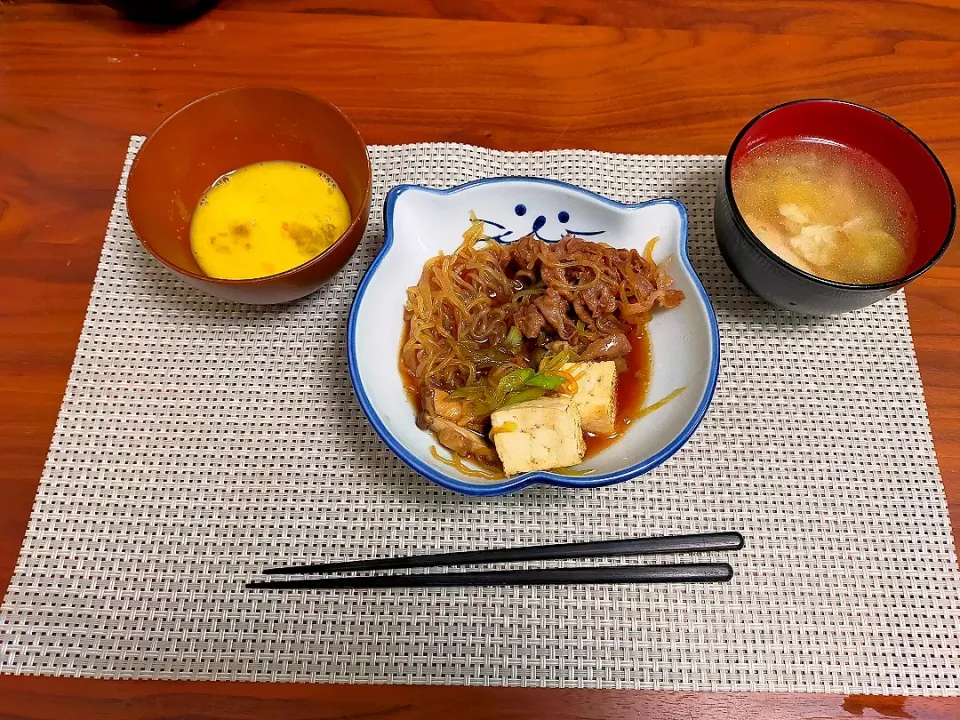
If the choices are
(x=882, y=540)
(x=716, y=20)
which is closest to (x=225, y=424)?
(x=882, y=540)

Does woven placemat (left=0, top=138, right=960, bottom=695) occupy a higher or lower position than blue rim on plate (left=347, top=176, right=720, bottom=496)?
lower

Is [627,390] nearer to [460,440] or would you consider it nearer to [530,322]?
[530,322]

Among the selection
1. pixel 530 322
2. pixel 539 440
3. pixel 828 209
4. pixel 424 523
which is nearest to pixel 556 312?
pixel 530 322

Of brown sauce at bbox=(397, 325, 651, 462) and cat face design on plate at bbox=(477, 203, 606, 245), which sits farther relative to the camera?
cat face design on plate at bbox=(477, 203, 606, 245)

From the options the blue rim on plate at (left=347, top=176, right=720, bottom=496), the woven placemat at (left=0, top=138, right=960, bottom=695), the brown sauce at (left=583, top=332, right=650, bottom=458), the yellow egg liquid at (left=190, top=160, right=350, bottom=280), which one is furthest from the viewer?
the yellow egg liquid at (left=190, top=160, right=350, bottom=280)

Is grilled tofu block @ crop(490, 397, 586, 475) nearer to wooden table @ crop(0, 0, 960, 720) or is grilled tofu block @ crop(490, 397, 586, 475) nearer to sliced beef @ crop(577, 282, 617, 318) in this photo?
sliced beef @ crop(577, 282, 617, 318)

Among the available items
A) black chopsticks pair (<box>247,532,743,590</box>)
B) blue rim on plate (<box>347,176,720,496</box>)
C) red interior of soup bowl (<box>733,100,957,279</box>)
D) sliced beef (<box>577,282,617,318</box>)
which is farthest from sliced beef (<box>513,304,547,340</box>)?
red interior of soup bowl (<box>733,100,957,279</box>)
